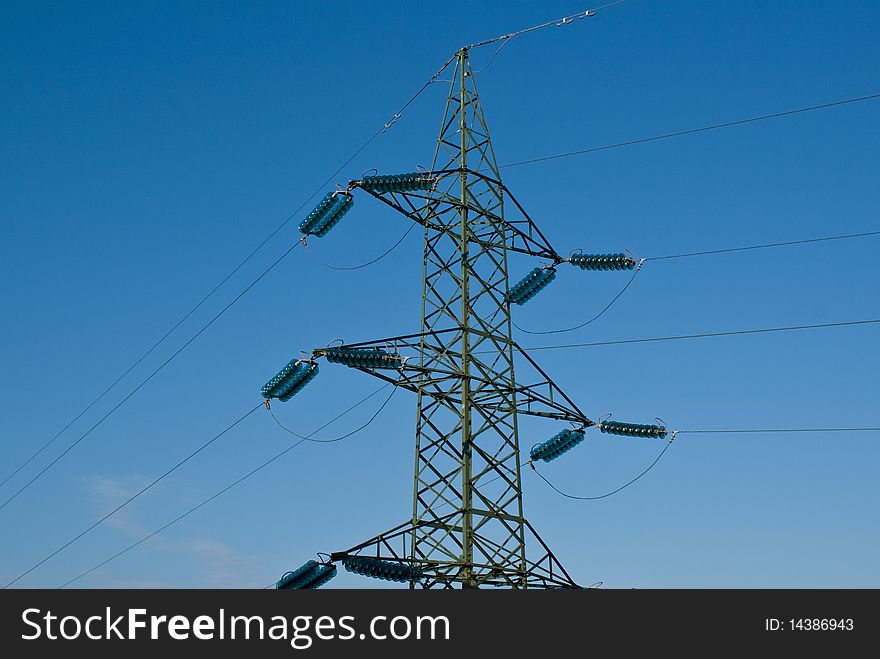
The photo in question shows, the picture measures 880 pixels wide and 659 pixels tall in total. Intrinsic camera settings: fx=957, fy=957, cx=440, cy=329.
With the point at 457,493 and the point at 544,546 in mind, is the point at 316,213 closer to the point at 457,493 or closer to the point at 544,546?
the point at 457,493

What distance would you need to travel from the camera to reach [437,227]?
108 ft

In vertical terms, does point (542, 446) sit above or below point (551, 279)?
below

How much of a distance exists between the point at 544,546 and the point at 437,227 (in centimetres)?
1119

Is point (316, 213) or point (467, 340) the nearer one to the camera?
point (467, 340)

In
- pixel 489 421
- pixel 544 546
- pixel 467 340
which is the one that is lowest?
pixel 544 546

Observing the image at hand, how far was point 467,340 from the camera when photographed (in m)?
30.8

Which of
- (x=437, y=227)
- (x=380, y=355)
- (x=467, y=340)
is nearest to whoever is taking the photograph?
(x=380, y=355)
